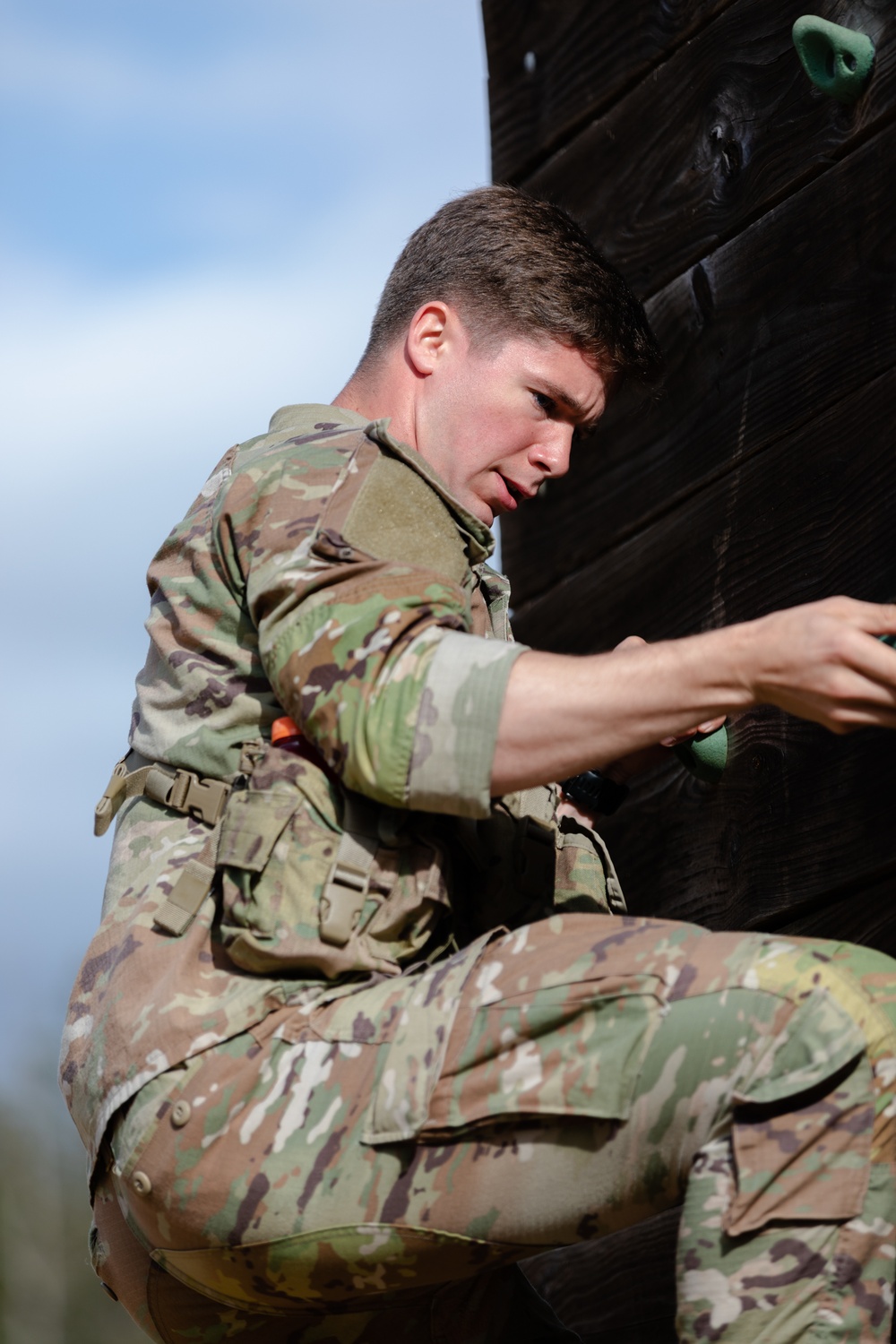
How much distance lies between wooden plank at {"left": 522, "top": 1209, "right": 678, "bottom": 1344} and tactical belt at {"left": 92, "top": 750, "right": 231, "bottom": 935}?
1.17 m

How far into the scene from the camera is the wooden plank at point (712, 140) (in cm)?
303

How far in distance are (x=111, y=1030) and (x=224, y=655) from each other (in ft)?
1.74

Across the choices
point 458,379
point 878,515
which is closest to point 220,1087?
point 458,379

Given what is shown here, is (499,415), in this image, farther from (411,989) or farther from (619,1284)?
(619,1284)

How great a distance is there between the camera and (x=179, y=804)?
2377mm

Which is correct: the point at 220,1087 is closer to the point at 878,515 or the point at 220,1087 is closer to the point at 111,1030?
the point at 111,1030

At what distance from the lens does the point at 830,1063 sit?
1739mm

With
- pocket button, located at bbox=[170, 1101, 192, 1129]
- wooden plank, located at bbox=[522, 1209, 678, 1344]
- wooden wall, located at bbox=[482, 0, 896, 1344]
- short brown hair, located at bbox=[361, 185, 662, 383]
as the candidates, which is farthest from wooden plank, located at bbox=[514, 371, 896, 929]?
pocket button, located at bbox=[170, 1101, 192, 1129]

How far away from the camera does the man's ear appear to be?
9.32 ft

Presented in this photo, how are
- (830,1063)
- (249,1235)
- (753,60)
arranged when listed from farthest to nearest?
(753,60)
(249,1235)
(830,1063)

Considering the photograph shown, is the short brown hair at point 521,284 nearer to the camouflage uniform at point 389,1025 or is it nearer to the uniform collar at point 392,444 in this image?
the uniform collar at point 392,444

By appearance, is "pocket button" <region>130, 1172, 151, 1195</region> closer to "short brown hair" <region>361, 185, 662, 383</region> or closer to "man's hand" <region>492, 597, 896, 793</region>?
"man's hand" <region>492, 597, 896, 793</region>

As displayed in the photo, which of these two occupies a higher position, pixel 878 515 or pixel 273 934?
pixel 878 515

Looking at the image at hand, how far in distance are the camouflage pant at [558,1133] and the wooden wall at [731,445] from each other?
890 mm
